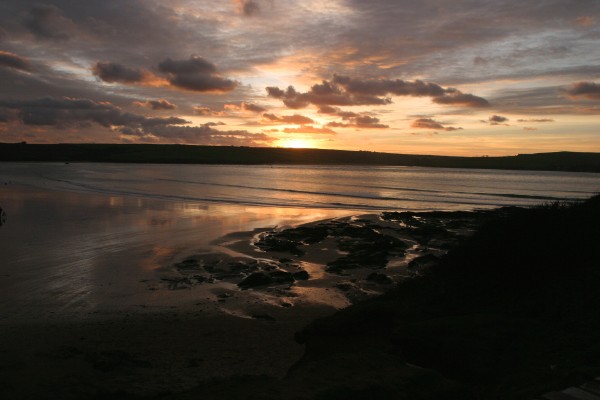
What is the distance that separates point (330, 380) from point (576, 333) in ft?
12.1

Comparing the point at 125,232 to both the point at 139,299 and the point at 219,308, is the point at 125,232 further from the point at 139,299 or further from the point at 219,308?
the point at 219,308

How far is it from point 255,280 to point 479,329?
689 centimetres

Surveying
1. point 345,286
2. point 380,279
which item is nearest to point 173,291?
point 345,286

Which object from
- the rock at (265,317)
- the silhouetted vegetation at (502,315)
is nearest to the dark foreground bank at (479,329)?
the silhouetted vegetation at (502,315)

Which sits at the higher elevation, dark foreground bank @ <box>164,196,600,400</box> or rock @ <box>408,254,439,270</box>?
dark foreground bank @ <box>164,196,600,400</box>

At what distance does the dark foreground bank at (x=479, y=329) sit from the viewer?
555cm

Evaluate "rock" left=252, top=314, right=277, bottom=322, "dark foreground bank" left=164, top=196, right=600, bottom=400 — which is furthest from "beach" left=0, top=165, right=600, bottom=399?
"dark foreground bank" left=164, top=196, right=600, bottom=400

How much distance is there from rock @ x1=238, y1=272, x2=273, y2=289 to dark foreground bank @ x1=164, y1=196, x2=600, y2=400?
147 inches

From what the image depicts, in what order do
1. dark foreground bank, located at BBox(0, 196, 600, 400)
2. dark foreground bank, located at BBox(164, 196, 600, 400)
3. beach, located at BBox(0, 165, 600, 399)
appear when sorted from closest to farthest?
dark foreground bank, located at BBox(164, 196, 600, 400)
dark foreground bank, located at BBox(0, 196, 600, 400)
beach, located at BBox(0, 165, 600, 399)

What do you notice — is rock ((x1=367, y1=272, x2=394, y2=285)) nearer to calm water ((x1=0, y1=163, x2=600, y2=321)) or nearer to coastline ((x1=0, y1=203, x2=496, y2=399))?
coastline ((x1=0, y1=203, x2=496, y2=399))

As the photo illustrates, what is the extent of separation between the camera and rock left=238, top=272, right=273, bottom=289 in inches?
483

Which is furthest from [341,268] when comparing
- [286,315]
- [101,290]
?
[101,290]

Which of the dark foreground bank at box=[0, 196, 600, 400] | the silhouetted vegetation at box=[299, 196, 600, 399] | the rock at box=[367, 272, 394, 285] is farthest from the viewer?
the rock at box=[367, 272, 394, 285]

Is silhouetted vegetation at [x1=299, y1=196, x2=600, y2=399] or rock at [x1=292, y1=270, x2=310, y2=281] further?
rock at [x1=292, y1=270, x2=310, y2=281]
